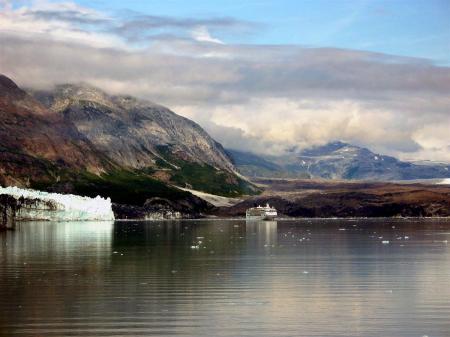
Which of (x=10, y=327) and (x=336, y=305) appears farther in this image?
(x=336, y=305)

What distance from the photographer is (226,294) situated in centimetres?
→ 5462

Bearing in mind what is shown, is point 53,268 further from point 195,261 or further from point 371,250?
point 371,250

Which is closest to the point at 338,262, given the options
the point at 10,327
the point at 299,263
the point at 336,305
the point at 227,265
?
the point at 299,263

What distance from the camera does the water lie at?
139 ft

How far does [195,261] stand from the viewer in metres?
83.0

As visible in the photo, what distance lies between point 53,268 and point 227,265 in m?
15.6

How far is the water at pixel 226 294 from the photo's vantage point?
4225 cm

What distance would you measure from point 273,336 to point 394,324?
6.95 meters

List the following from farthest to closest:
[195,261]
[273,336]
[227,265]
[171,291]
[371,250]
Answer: [371,250] → [195,261] → [227,265] → [171,291] → [273,336]

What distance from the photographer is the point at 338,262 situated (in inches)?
3182

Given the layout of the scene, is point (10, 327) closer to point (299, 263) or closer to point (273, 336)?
point (273, 336)

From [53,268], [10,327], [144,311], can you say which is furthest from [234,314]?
[53,268]

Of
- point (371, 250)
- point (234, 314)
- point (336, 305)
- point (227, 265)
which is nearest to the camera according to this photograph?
point (234, 314)

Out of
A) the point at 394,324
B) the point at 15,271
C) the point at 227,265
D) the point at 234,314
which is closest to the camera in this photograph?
the point at 394,324
